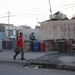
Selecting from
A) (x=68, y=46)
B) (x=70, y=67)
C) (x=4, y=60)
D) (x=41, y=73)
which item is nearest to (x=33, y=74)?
(x=41, y=73)

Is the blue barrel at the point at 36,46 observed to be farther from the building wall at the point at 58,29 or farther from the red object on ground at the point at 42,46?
the building wall at the point at 58,29

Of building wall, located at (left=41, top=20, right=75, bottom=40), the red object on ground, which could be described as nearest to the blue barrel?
the red object on ground

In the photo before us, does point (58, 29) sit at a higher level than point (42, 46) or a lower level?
higher

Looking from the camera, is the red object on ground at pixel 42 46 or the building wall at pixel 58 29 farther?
the building wall at pixel 58 29

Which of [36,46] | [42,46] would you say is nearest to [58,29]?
[42,46]

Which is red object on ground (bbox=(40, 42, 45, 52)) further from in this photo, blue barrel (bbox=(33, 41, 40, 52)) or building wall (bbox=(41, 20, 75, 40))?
building wall (bbox=(41, 20, 75, 40))

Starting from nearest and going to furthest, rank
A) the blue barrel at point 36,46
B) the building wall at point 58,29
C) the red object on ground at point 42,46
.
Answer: the red object on ground at point 42,46, the blue barrel at point 36,46, the building wall at point 58,29

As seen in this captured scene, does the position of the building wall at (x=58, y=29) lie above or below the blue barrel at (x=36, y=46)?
above

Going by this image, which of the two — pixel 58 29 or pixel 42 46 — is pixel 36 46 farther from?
pixel 58 29

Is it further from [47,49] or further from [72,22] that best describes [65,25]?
[47,49]

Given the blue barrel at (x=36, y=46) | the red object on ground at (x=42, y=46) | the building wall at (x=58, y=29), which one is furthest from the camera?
the building wall at (x=58, y=29)

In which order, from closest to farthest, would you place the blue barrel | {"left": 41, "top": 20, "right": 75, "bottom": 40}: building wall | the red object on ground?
1. the red object on ground
2. the blue barrel
3. {"left": 41, "top": 20, "right": 75, "bottom": 40}: building wall

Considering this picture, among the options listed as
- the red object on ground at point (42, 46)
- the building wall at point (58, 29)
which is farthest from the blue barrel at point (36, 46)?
the building wall at point (58, 29)

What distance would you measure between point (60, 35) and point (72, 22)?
5.83 feet
